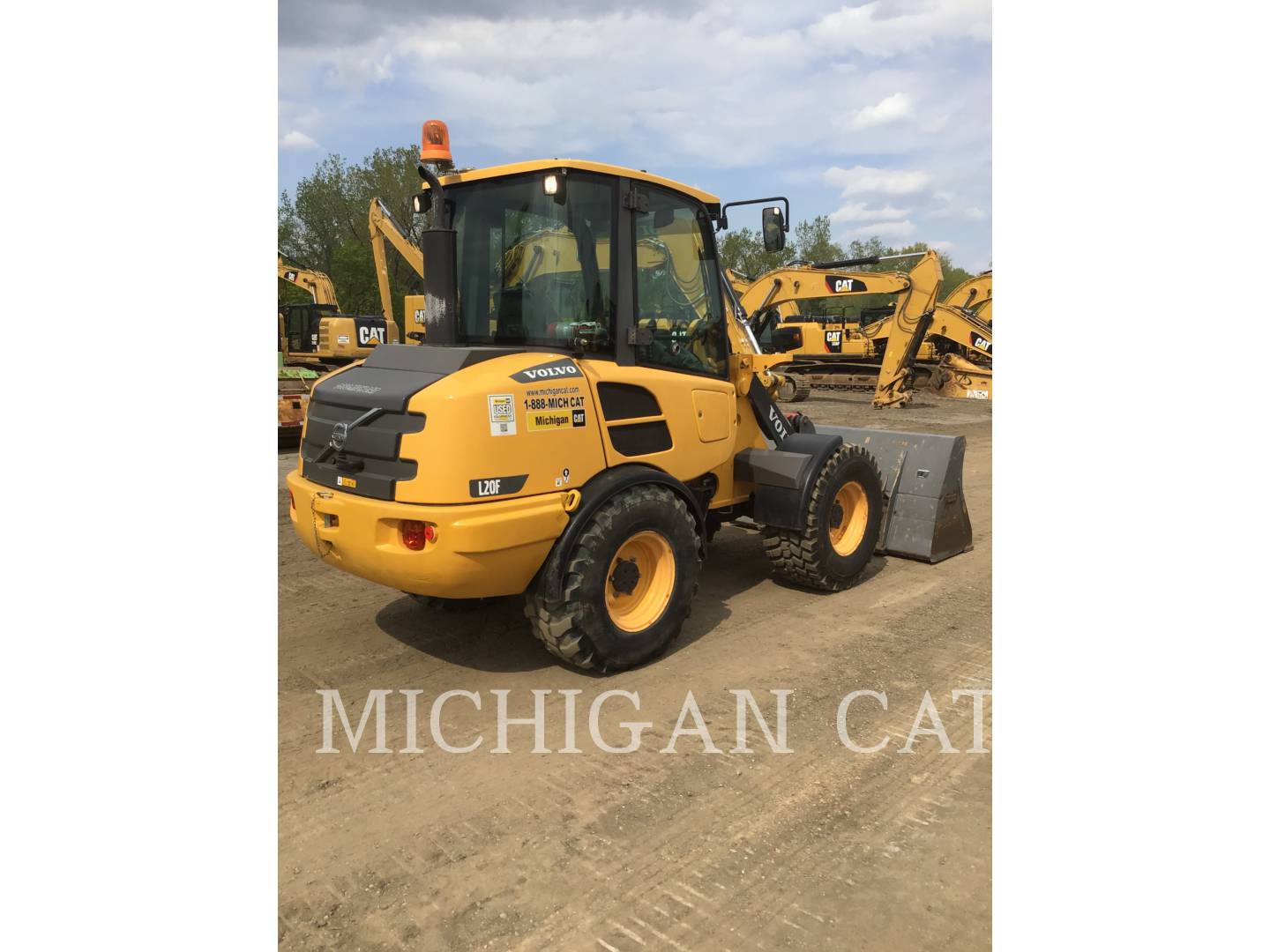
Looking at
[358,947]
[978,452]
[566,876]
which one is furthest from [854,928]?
[978,452]

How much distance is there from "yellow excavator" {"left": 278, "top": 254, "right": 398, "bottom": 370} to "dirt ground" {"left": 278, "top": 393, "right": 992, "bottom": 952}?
34.5ft

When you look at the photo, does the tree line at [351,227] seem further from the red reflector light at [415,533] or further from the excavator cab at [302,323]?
the red reflector light at [415,533]

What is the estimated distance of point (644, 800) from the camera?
3148 millimetres

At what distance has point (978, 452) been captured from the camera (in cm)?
1210

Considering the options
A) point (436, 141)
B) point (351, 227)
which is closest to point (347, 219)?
point (351, 227)

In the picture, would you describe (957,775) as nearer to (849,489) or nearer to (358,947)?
(358,947)

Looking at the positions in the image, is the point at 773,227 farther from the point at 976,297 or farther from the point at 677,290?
the point at 976,297

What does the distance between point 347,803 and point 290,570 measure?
304 centimetres

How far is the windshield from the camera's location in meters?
4.27

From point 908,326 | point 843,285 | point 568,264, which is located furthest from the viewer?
point 908,326

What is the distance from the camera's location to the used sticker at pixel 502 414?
12.1 feet

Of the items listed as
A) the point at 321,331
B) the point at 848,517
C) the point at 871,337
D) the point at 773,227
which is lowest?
the point at 848,517

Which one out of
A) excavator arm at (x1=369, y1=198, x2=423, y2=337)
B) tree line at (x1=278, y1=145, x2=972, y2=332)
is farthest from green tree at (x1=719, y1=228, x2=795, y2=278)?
excavator arm at (x1=369, y1=198, x2=423, y2=337)

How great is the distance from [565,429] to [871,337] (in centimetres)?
2028
